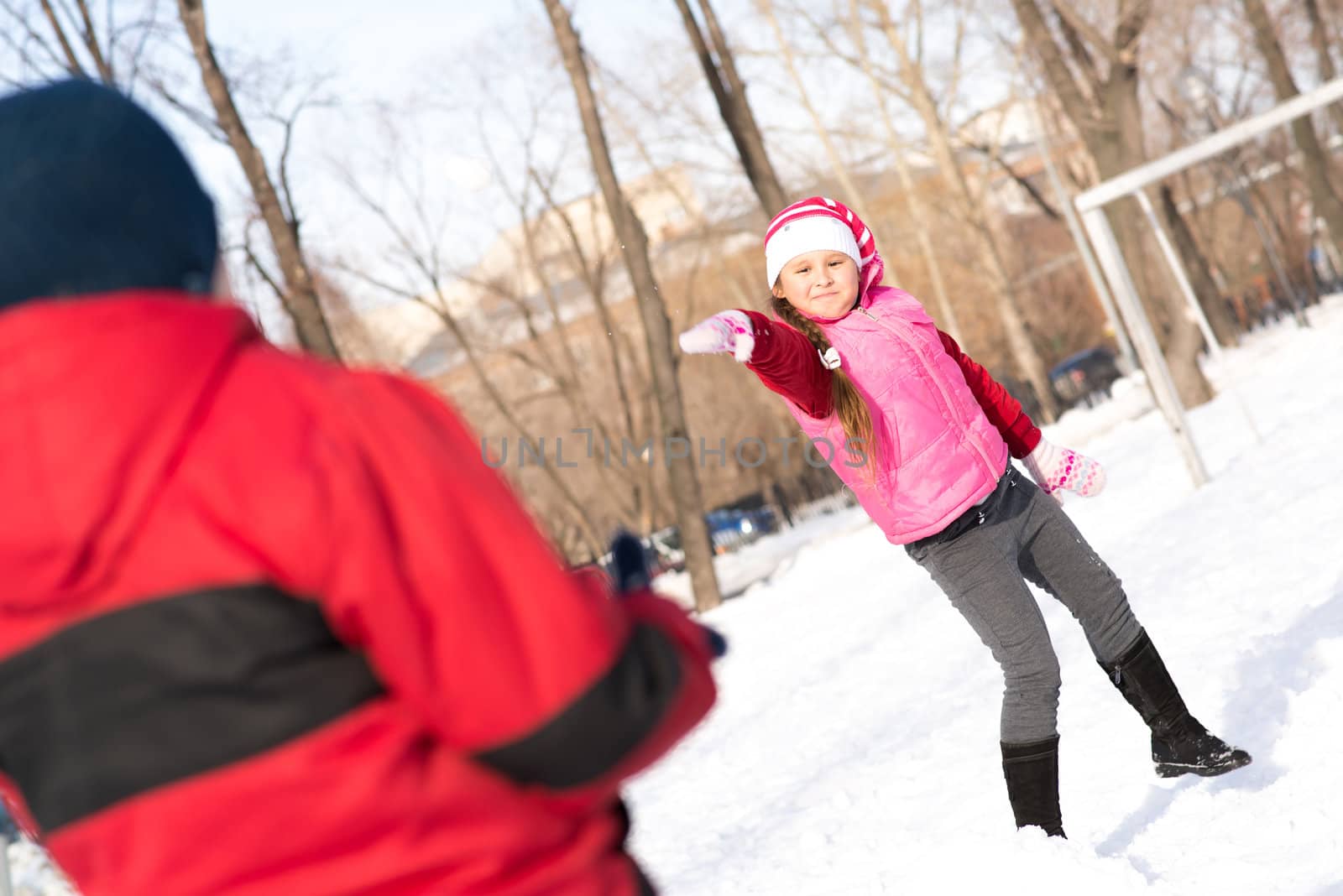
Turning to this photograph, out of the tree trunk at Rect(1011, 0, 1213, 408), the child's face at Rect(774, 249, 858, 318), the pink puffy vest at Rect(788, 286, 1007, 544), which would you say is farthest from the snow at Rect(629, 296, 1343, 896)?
the tree trunk at Rect(1011, 0, 1213, 408)

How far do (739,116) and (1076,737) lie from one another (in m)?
9.81

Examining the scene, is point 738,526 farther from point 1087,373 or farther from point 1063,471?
point 1063,471

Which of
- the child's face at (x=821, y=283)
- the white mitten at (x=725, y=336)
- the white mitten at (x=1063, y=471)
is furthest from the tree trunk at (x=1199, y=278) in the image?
the white mitten at (x=725, y=336)

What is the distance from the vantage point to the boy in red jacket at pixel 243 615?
965 millimetres

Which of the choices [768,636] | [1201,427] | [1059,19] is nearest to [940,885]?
[768,636]

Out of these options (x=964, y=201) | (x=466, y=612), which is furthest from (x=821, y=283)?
(x=964, y=201)

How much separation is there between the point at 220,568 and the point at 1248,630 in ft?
12.8

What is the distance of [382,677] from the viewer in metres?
1.02

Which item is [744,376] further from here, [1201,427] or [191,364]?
[191,364]

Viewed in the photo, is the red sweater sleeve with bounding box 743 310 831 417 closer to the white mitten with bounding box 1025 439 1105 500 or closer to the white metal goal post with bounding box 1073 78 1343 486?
the white mitten with bounding box 1025 439 1105 500

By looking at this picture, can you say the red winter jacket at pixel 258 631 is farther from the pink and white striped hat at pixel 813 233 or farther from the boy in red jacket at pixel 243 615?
the pink and white striped hat at pixel 813 233

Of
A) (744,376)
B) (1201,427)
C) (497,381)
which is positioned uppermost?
(497,381)

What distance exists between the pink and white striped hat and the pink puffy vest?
7.6 inches

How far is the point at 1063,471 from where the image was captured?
10.2 ft
